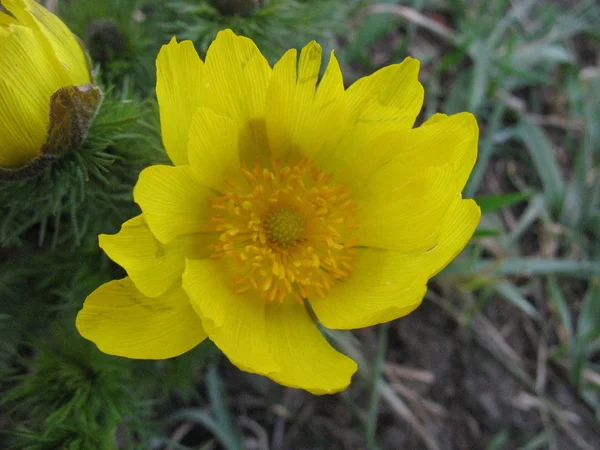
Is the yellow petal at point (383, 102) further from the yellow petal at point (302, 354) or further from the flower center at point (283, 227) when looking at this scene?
the yellow petal at point (302, 354)

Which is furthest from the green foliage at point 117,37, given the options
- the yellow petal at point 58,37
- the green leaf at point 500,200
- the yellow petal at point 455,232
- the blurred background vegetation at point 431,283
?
the green leaf at point 500,200

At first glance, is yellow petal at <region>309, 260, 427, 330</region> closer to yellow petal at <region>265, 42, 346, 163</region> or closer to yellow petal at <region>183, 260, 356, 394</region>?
yellow petal at <region>183, 260, 356, 394</region>

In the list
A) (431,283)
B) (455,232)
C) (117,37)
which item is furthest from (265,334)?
(431,283)

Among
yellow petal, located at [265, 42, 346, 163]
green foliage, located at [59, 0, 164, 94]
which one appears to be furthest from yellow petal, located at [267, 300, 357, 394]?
green foliage, located at [59, 0, 164, 94]

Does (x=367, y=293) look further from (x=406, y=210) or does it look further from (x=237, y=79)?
(x=237, y=79)

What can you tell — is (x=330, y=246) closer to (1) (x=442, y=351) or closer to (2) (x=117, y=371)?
(2) (x=117, y=371)

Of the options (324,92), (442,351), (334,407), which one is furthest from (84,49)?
(442,351)
